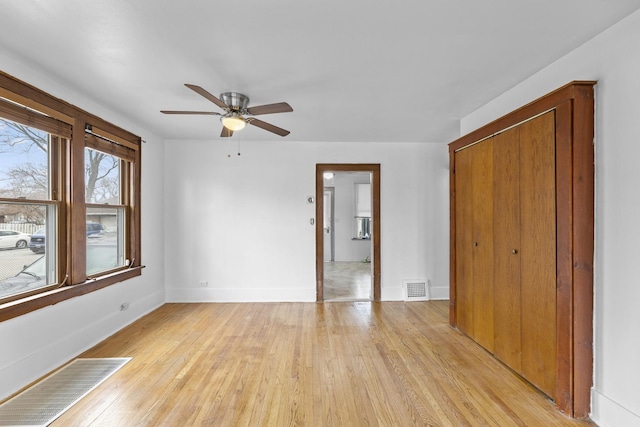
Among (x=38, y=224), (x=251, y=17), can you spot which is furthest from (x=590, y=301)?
(x=38, y=224)

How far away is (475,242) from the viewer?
3.04 metres

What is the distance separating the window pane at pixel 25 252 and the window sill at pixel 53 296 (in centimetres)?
13

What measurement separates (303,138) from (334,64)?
2.18 m

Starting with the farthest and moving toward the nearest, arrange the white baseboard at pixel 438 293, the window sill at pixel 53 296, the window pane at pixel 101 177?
the white baseboard at pixel 438 293 < the window pane at pixel 101 177 < the window sill at pixel 53 296

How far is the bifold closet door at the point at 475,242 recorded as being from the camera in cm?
282

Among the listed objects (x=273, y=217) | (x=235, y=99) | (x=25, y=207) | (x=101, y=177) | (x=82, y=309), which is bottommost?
(x=82, y=309)

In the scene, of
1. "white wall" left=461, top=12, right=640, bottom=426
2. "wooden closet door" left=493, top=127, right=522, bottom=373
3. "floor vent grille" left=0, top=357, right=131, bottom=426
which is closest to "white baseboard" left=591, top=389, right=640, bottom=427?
"white wall" left=461, top=12, right=640, bottom=426

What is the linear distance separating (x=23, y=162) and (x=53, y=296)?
1.12 metres

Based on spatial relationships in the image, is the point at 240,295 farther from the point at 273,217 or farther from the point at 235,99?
the point at 235,99

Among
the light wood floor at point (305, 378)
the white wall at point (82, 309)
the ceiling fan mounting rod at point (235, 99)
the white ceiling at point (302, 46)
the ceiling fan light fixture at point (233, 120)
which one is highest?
the white ceiling at point (302, 46)

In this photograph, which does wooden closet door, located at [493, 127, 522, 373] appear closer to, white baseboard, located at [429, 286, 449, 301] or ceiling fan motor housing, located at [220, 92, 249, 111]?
white baseboard, located at [429, 286, 449, 301]

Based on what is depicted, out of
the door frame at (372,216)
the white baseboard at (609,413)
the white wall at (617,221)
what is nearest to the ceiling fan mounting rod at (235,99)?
the door frame at (372,216)

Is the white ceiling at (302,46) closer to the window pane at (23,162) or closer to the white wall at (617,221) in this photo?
the white wall at (617,221)

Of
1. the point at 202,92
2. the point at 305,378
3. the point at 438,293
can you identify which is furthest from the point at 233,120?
the point at 438,293
